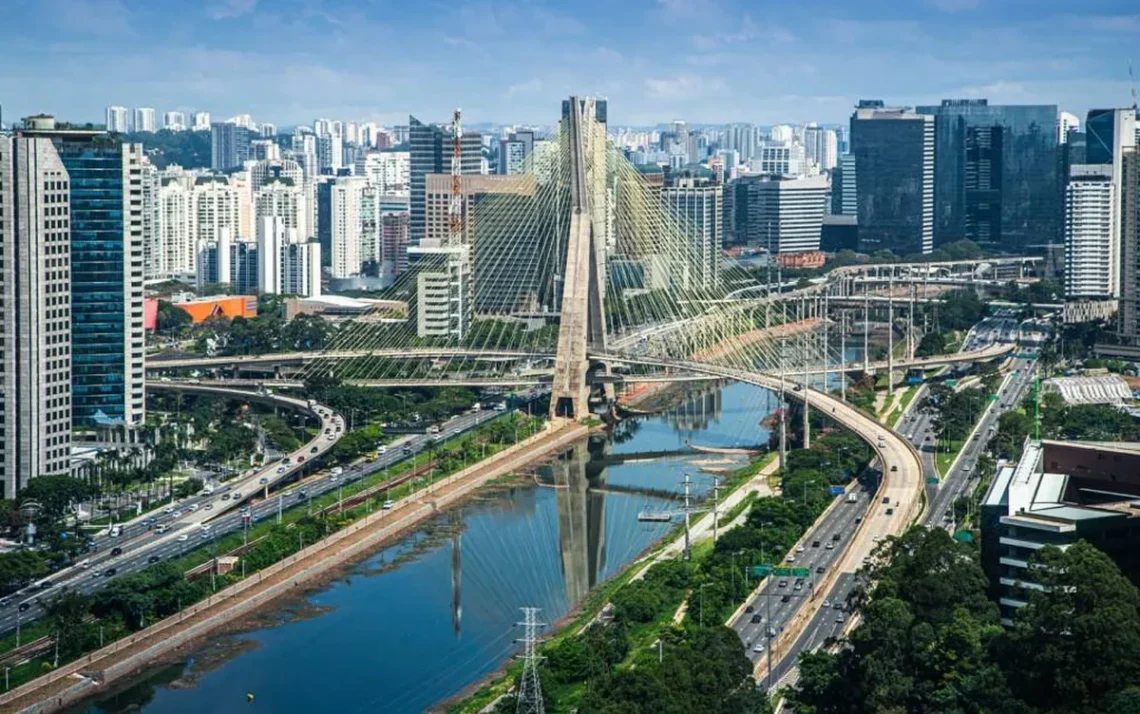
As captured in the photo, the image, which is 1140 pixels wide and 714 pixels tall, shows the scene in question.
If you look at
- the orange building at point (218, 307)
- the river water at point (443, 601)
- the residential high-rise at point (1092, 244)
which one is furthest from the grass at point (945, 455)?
the orange building at point (218, 307)

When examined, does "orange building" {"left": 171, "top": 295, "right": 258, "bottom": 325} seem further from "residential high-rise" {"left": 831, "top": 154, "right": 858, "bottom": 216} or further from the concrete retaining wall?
"residential high-rise" {"left": 831, "top": 154, "right": 858, "bottom": 216}

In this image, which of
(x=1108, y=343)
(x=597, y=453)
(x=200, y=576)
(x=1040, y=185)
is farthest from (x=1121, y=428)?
(x=1040, y=185)

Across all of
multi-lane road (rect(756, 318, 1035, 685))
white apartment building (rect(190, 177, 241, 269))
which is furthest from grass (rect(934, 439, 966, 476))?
white apartment building (rect(190, 177, 241, 269))

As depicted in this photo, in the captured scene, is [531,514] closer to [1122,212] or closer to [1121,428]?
[1121,428]

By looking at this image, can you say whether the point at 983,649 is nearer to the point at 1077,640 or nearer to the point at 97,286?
the point at 1077,640

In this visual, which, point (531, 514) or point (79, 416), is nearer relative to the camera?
point (531, 514)

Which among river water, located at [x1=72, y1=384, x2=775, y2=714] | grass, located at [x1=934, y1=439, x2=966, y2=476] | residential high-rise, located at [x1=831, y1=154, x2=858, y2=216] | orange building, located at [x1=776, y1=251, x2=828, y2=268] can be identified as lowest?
river water, located at [x1=72, y1=384, x2=775, y2=714]
